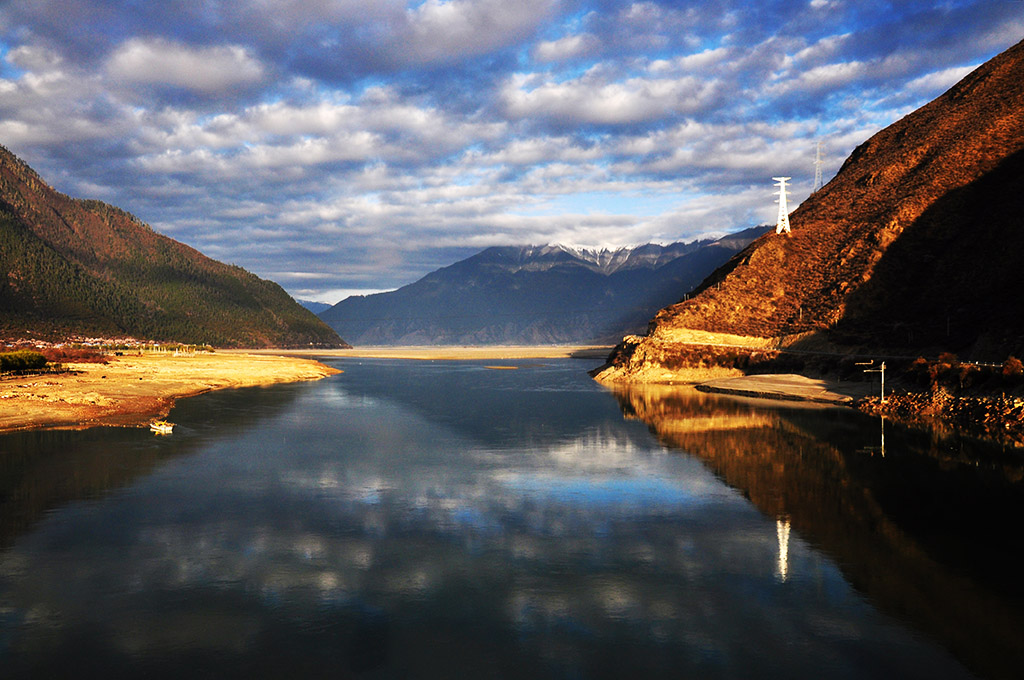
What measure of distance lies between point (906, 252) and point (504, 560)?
355ft

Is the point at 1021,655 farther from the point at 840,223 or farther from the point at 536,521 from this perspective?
the point at 840,223

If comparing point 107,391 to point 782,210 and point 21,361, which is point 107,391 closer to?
point 21,361

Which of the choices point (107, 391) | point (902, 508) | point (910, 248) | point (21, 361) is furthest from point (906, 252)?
point (21, 361)

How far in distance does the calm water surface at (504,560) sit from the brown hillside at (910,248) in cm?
5619

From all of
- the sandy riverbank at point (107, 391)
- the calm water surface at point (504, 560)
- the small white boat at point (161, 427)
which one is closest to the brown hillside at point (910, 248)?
the calm water surface at point (504, 560)

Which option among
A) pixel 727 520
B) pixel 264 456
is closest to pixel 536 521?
pixel 727 520

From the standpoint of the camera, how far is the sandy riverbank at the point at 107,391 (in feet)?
154

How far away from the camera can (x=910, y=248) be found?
106312 mm

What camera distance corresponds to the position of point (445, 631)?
1532 cm

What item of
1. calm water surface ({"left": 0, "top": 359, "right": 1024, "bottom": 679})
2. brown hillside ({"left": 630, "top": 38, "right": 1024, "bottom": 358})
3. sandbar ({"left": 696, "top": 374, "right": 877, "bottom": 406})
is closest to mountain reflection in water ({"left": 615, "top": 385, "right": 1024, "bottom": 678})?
calm water surface ({"left": 0, "top": 359, "right": 1024, "bottom": 679})

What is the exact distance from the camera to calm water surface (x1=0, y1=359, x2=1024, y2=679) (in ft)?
46.7

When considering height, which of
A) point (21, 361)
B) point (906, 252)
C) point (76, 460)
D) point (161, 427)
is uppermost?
point (906, 252)

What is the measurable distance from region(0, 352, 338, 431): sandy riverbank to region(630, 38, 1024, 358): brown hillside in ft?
235

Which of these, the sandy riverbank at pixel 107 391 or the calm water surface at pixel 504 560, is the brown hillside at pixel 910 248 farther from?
the sandy riverbank at pixel 107 391
